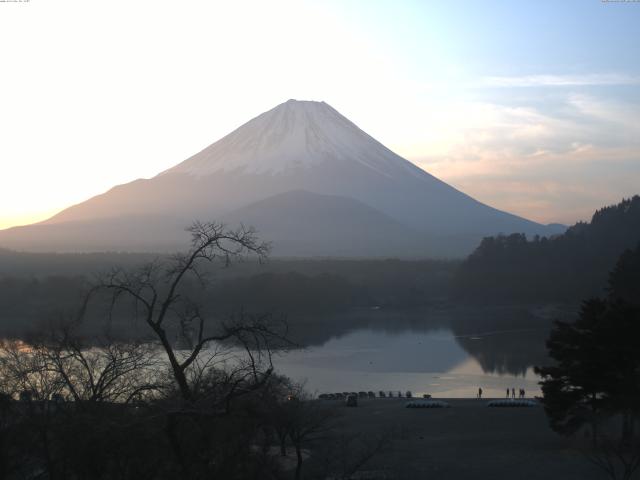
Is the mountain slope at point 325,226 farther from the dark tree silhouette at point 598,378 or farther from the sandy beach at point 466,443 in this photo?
the dark tree silhouette at point 598,378

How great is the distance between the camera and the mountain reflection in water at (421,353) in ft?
58.7

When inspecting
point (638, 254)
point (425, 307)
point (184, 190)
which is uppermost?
point (184, 190)

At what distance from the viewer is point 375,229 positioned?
92938 mm

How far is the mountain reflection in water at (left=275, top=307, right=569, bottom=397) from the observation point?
58.7ft

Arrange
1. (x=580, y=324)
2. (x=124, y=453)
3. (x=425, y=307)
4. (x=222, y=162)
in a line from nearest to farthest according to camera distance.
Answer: (x=124, y=453) → (x=580, y=324) → (x=425, y=307) → (x=222, y=162)

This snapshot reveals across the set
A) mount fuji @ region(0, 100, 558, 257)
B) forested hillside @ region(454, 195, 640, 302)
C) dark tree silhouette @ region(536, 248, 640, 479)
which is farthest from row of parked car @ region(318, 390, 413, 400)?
mount fuji @ region(0, 100, 558, 257)

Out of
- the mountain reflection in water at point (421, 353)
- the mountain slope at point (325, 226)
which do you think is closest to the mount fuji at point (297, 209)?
the mountain slope at point (325, 226)

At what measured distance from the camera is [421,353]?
72.9ft

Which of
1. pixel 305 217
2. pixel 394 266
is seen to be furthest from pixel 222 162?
pixel 394 266

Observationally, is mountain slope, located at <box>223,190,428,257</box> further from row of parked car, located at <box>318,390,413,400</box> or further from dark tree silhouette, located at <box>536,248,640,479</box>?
dark tree silhouette, located at <box>536,248,640,479</box>

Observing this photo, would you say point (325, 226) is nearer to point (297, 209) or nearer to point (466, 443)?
point (297, 209)

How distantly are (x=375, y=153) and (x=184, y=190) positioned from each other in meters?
24.2

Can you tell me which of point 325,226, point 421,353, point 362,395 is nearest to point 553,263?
point 421,353

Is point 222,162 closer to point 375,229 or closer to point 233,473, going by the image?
point 375,229
